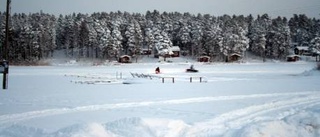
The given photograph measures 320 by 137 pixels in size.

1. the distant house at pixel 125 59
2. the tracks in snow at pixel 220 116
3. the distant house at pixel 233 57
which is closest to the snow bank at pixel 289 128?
the tracks in snow at pixel 220 116

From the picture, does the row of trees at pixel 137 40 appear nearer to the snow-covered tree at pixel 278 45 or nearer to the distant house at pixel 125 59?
the snow-covered tree at pixel 278 45

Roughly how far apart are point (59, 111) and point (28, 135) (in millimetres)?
6338

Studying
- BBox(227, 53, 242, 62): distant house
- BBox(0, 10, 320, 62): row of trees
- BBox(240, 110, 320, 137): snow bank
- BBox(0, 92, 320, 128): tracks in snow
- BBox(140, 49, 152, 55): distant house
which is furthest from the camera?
BBox(140, 49, 152, 55): distant house

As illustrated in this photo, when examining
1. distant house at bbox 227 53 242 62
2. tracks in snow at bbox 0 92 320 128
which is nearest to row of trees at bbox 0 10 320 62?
distant house at bbox 227 53 242 62

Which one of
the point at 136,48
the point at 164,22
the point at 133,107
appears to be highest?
the point at 164,22

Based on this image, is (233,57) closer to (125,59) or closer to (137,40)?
(137,40)

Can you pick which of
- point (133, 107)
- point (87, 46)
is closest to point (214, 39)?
point (87, 46)

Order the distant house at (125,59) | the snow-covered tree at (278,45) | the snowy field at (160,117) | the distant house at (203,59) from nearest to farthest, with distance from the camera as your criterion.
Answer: the snowy field at (160,117) → the distant house at (125,59) → the distant house at (203,59) → the snow-covered tree at (278,45)

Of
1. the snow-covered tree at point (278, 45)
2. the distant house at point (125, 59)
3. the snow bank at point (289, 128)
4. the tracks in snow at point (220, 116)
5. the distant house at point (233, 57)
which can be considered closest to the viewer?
the snow bank at point (289, 128)

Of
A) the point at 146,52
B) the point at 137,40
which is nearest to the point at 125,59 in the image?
the point at 137,40

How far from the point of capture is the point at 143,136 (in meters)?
10.3

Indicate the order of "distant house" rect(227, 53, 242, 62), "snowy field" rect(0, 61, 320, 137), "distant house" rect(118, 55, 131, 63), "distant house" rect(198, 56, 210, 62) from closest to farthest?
"snowy field" rect(0, 61, 320, 137) → "distant house" rect(118, 55, 131, 63) → "distant house" rect(198, 56, 210, 62) → "distant house" rect(227, 53, 242, 62)

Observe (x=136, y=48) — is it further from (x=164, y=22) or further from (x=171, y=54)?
(x=164, y=22)

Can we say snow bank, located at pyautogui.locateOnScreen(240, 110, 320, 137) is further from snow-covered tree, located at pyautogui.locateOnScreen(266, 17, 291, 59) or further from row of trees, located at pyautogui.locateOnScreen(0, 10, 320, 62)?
snow-covered tree, located at pyautogui.locateOnScreen(266, 17, 291, 59)
